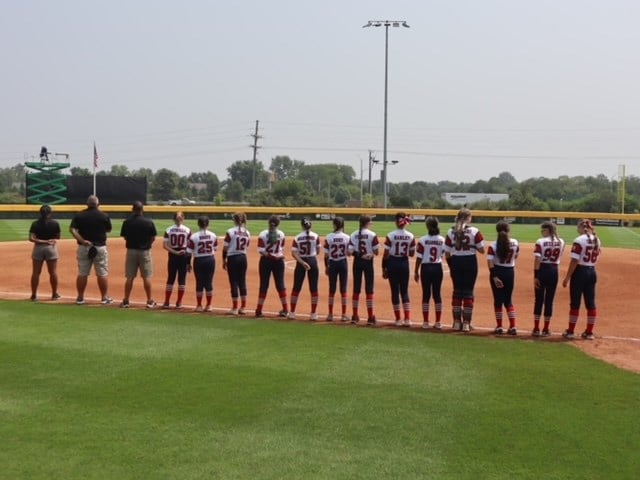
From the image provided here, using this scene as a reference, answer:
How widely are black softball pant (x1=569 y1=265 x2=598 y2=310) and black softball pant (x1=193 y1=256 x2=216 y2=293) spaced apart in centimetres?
650

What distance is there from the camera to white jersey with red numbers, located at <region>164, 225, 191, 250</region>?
14.0 m

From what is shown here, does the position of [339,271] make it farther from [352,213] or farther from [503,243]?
[352,213]

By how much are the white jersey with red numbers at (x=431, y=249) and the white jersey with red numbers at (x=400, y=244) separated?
0.66ft

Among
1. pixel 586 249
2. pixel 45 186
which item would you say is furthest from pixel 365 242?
pixel 45 186

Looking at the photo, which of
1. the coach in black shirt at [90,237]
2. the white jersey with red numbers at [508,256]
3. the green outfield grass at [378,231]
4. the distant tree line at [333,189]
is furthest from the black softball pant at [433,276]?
the distant tree line at [333,189]

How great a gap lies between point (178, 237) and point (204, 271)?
0.81m

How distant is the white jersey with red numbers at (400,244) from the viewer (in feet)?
41.1

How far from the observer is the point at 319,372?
28.5ft

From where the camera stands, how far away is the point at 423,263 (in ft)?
40.9

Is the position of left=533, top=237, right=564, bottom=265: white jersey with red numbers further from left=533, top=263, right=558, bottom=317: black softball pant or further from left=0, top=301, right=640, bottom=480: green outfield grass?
left=0, top=301, right=640, bottom=480: green outfield grass

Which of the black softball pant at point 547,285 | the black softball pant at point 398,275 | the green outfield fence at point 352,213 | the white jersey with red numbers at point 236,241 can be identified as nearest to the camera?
the black softball pant at point 547,285

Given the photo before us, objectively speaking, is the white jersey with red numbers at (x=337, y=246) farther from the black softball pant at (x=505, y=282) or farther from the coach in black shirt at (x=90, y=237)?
the coach in black shirt at (x=90, y=237)

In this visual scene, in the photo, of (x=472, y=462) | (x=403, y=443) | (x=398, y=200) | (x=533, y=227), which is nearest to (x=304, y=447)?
(x=403, y=443)

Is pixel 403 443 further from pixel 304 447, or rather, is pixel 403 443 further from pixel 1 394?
pixel 1 394
